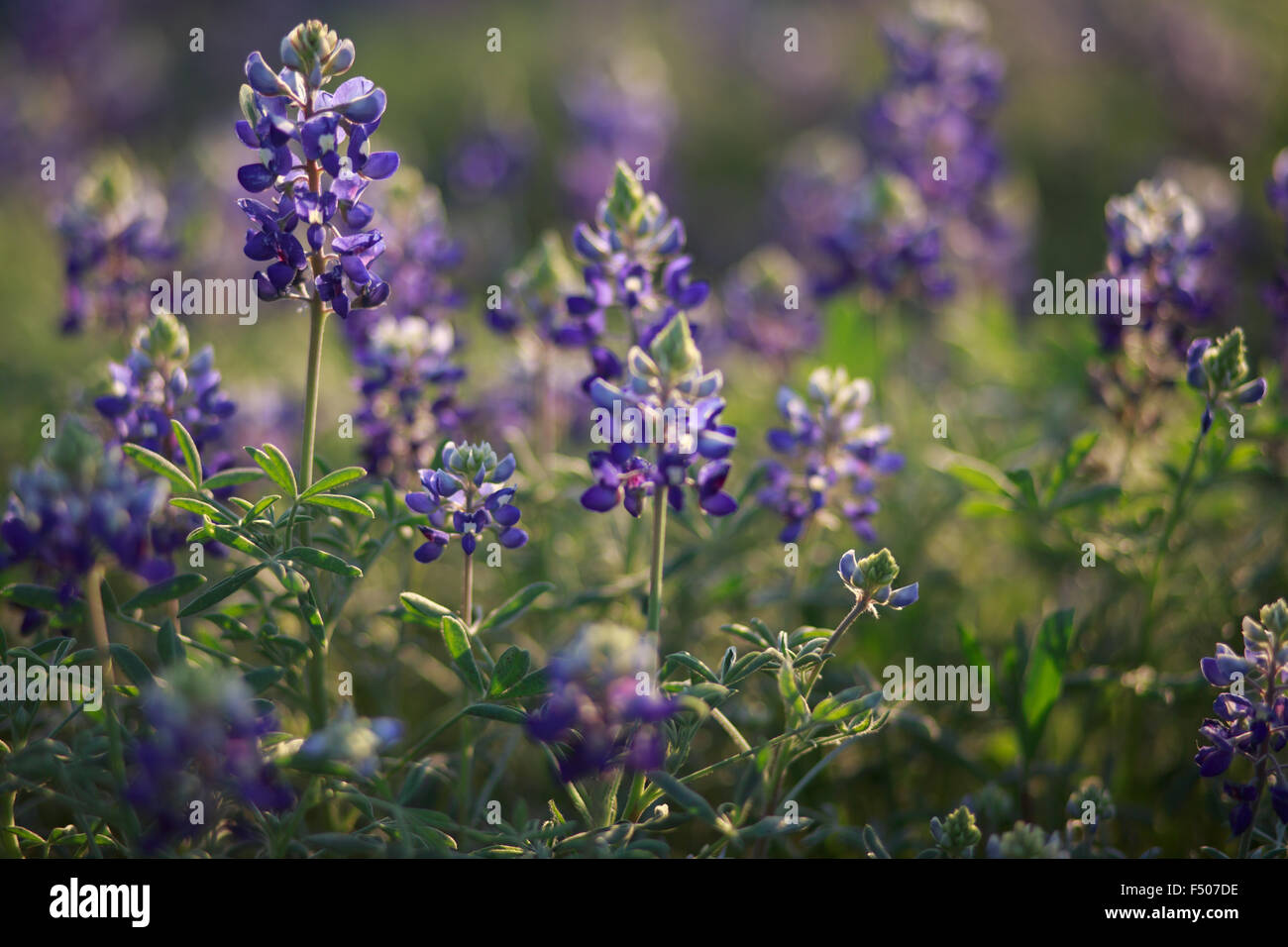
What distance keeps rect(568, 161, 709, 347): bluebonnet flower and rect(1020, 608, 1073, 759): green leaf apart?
Answer: 1.52m

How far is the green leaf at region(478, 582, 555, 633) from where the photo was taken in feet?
9.81

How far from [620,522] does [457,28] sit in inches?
575

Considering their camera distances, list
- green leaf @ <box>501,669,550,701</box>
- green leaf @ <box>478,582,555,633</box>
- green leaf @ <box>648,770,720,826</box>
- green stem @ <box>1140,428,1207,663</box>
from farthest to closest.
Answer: green stem @ <box>1140,428,1207,663</box> < green leaf @ <box>478,582,555,633</box> < green leaf @ <box>501,669,550,701</box> < green leaf @ <box>648,770,720,826</box>

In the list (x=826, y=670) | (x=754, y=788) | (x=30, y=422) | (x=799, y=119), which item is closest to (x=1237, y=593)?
(x=826, y=670)

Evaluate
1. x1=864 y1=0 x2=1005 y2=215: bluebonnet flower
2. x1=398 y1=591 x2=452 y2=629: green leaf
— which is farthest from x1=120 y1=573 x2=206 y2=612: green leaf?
x1=864 y1=0 x2=1005 y2=215: bluebonnet flower

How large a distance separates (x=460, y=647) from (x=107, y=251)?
291 centimetres

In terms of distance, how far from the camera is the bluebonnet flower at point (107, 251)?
4.43 m

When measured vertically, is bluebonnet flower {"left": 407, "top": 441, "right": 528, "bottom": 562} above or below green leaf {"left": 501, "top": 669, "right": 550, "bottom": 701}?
above

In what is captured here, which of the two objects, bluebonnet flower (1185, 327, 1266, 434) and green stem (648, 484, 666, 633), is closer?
green stem (648, 484, 666, 633)

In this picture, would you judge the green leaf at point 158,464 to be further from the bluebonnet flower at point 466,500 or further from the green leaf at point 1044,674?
the green leaf at point 1044,674

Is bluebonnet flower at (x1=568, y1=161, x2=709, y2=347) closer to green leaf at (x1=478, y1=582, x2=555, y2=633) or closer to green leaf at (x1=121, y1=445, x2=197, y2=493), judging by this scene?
green leaf at (x1=478, y1=582, x2=555, y2=633)

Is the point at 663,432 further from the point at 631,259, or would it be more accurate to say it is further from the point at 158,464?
the point at 158,464

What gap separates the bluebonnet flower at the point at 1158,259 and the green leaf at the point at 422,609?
9.05 ft

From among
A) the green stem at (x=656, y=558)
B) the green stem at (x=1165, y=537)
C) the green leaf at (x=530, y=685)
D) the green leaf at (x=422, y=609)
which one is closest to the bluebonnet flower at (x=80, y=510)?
the green leaf at (x=422, y=609)
